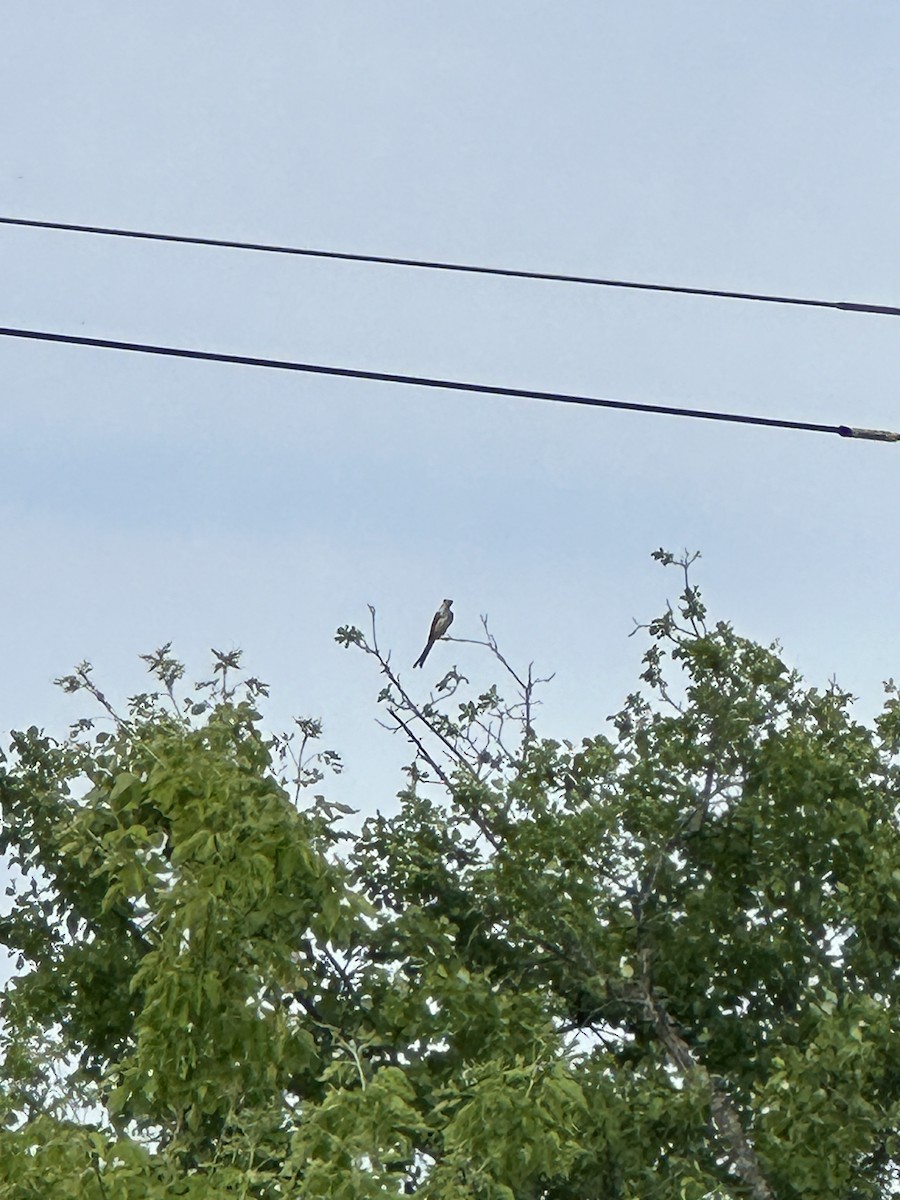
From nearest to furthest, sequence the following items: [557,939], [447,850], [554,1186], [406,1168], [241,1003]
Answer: [241,1003], [406,1168], [554,1186], [557,939], [447,850]

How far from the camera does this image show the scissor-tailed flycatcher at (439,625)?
15.7 m

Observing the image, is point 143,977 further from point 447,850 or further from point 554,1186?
point 447,850

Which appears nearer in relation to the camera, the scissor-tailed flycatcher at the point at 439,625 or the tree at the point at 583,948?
the tree at the point at 583,948

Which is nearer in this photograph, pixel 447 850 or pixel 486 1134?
pixel 486 1134

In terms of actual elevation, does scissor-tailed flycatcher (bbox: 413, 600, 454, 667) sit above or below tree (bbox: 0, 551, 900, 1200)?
above

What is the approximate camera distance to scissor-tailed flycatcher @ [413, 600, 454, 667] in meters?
15.7

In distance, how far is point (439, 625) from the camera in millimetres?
15781

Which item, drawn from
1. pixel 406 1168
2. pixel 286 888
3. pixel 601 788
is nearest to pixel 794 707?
pixel 601 788

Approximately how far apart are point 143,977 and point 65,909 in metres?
Result: 5.76

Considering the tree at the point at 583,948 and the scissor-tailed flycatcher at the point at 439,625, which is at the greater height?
the scissor-tailed flycatcher at the point at 439,625

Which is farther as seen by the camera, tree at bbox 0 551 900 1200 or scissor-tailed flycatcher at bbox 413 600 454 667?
scissor-tailed flycatcher at bbox 413 600 454 667

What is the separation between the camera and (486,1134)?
933 centimetres

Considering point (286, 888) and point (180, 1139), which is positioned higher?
point (286, 888)

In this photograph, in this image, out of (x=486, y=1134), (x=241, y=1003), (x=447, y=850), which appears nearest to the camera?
(x=241, y=1003)
